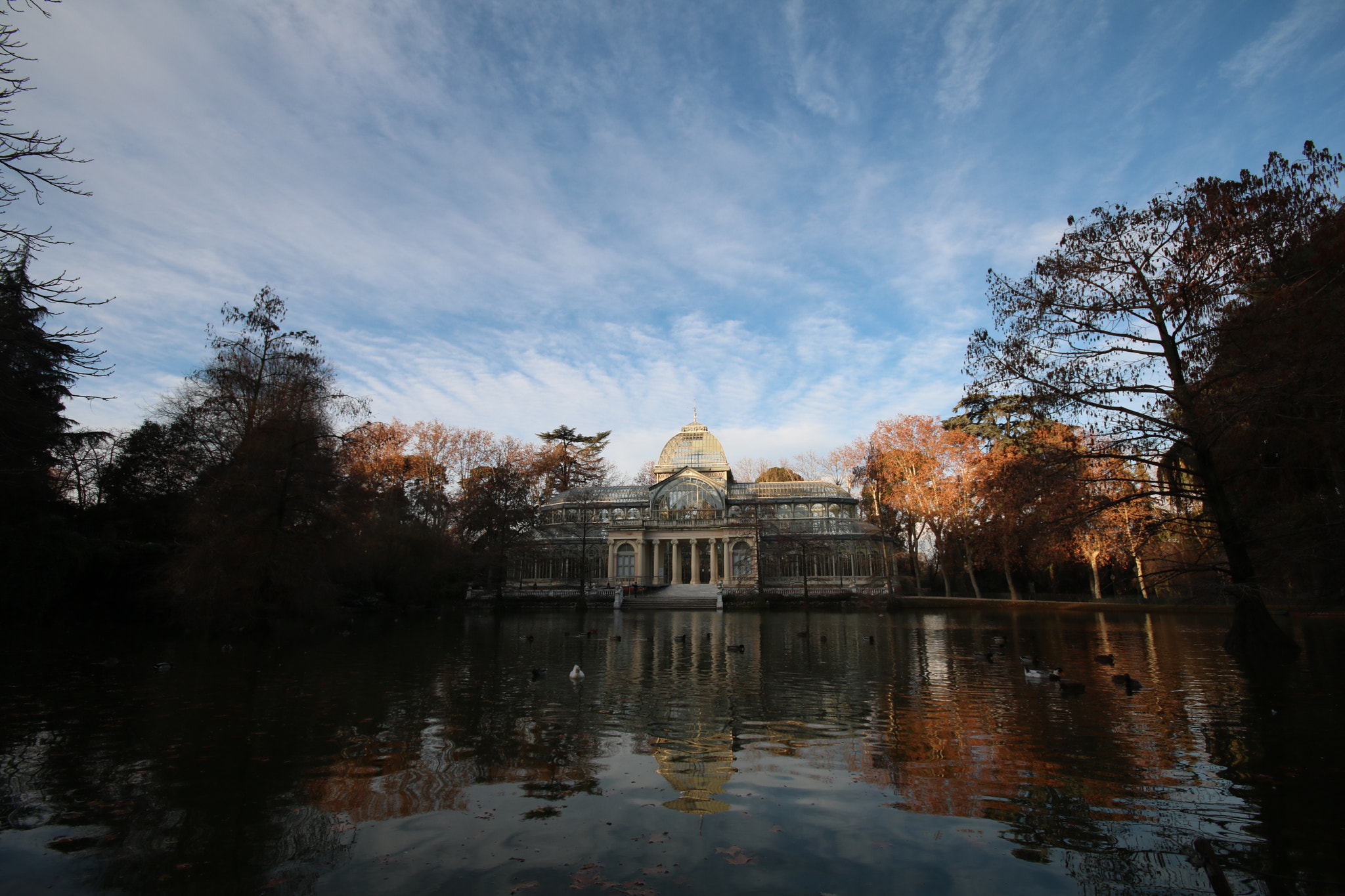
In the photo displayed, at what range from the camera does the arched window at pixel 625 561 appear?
204ft

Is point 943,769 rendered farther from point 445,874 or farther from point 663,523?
point 663,523

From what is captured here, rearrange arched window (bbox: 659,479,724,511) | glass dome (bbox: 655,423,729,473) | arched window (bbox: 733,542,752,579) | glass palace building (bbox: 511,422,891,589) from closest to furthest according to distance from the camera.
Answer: glass palace building (bbox: 511,422,891,589), arched window (bbox: 733,542,752,579), arched window (bbox: 659,479,724,511), glass dome (bbox: 655,423,729,473)

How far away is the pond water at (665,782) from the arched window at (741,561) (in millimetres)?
43643

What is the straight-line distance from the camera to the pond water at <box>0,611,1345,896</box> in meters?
4.85

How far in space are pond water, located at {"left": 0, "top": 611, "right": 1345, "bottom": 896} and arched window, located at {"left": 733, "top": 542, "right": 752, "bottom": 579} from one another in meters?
43.6

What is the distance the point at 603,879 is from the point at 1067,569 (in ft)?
191

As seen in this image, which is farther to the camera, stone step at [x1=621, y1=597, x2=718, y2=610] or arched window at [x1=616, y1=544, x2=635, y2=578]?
arched window at [x1=616, y1=544, x2=635, y2=578]

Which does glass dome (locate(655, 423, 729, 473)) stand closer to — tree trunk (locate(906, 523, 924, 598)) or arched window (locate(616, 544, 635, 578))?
arched window (locate(616, 544, 635, 578))

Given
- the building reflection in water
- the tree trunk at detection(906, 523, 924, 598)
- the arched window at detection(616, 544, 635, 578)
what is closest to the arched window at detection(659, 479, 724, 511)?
the arched window at detection(616, 544, 635, 578)

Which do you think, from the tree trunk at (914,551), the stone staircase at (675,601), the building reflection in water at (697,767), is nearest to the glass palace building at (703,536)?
the stone staircase at (675,601)

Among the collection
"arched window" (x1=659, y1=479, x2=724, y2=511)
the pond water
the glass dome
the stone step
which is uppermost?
the glass dome

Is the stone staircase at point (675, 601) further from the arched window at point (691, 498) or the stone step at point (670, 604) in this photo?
the arched window at point (691, 498)

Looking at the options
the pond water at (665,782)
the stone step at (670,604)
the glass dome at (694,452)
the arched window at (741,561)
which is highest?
the glass dome at (694,452)

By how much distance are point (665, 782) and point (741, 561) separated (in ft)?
179
